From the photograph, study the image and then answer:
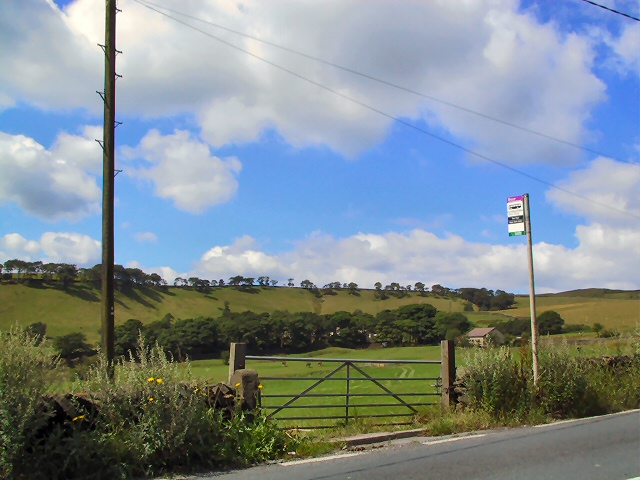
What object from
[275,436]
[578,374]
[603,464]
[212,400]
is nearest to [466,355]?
[578,374]

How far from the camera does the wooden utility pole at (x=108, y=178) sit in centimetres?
913

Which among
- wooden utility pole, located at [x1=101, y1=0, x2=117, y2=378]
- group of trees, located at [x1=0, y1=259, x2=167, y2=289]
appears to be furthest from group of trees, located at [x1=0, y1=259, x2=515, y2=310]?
wooden utility pole, located at [x1=101, y1=0, x2=117, y2=378]

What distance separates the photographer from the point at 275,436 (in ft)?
26.0

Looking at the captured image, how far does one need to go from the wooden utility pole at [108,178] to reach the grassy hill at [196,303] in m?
53.5

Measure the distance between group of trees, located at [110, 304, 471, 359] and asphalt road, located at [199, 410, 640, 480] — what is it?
44.8 metres

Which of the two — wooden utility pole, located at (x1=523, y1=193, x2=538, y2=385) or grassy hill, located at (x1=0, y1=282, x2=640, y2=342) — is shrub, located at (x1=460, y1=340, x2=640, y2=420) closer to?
wooden utility pole, located at (x1=523, y1=193, x2=538, y2=385)

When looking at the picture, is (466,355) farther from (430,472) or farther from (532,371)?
(430,472)

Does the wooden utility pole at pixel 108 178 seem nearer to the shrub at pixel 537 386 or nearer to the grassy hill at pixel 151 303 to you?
the shrub at pixel 537 386

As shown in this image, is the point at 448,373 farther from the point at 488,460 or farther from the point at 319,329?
the point at 319,329

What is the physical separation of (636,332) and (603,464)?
9.67 m

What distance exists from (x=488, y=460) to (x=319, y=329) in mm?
71622

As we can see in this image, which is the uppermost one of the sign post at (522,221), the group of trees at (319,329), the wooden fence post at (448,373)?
the sign post at (522,221)

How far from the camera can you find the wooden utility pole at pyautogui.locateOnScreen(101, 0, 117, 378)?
30.0ft

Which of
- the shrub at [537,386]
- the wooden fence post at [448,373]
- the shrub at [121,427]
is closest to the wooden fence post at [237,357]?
the shrub at [121,427]
